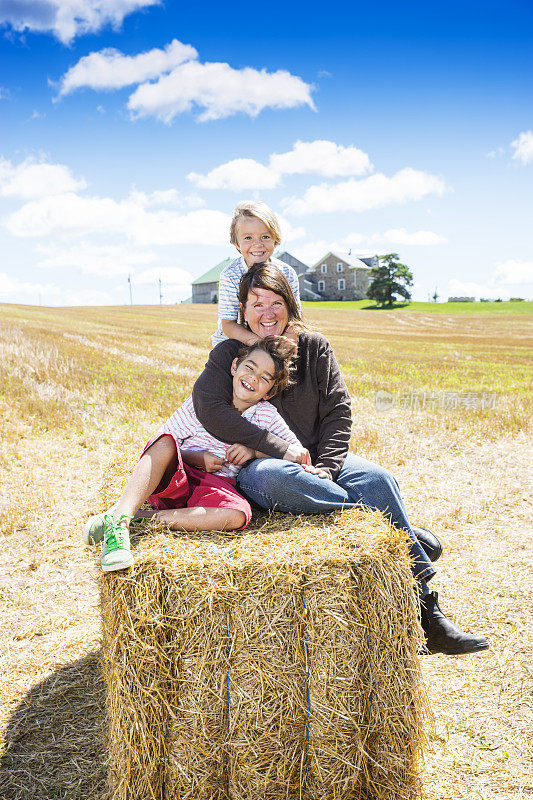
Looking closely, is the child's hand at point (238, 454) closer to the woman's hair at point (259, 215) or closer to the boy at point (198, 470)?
the boy at point (198, 470)

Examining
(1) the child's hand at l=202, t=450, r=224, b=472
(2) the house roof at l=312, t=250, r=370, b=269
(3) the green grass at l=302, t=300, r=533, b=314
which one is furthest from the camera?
(2) the house roof at l=312, t=250, r=370, b=269

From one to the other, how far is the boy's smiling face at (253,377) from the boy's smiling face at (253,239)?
109 centimetres

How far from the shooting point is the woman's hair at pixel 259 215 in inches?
159

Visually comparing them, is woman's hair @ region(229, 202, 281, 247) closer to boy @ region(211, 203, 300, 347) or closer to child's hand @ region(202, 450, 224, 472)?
boy @ region(211, 203, 300, 347)

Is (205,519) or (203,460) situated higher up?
(203,460)

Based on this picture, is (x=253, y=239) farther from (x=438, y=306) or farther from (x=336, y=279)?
(x=336, y=279)

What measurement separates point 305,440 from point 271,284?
93cm

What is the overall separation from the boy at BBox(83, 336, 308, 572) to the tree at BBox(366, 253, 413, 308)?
62.9m

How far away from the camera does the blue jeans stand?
119 inches

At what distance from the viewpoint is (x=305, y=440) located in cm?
359

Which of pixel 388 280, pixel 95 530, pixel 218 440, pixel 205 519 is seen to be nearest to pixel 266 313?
pixel 218 440

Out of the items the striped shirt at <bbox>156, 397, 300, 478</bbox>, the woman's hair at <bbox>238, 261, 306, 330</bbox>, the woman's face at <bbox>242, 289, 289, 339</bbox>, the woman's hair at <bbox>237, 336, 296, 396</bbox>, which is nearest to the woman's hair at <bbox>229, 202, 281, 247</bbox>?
the woman's hair at <bbox>238, 261, 306, 330</bbox>

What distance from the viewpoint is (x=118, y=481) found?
3.65 meters

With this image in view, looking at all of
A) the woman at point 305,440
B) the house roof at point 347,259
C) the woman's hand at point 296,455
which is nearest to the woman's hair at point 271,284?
the woman at point 305,440
